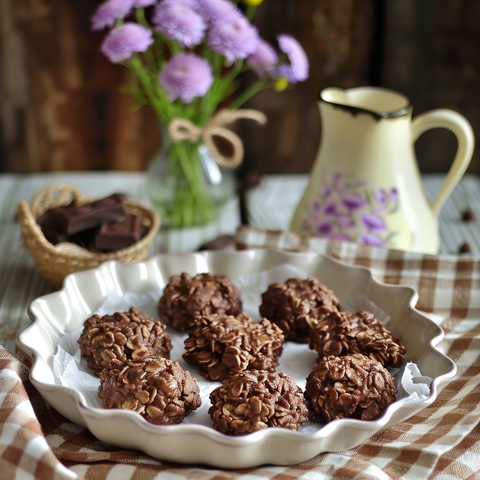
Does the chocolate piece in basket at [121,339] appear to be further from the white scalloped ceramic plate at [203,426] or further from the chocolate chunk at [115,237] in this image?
the chocolate chunk at [115,237]

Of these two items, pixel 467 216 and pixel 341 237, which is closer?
pixel 341 237

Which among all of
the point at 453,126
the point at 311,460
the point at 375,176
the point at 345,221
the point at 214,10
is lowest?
the point at 311,460

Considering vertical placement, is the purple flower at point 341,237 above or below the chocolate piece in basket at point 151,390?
above

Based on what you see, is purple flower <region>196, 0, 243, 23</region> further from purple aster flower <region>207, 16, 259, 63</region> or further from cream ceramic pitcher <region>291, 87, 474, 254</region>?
cream ceramic pitcher <region>291, 87, 474, 254</region>

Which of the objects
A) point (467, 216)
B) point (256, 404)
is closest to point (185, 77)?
point (256, 404)

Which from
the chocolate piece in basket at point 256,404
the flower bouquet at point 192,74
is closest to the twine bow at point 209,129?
the flower bouquet at point 192,74

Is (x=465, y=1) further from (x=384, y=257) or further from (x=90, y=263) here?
(x=90, y=263)

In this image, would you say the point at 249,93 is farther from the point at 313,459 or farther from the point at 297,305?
the point at 313,459
